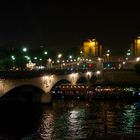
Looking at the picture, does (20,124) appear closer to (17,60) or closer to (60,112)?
(60,112)

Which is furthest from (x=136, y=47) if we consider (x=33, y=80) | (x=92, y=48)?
(x=33, y=80)

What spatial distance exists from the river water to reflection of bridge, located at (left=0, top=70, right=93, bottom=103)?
2.52m

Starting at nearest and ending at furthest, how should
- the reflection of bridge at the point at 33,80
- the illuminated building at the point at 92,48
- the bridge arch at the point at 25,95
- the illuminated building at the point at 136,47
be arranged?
the reflection of bridge at the point at 33,80 < the bridge arch at the point at 25,95 < the illuminated building at the point at 136,47 < the illuminated building at the point at 92,48

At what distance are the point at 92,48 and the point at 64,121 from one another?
382 ft

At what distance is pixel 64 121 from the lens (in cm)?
4797

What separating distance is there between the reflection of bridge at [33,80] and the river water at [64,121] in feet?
8.28

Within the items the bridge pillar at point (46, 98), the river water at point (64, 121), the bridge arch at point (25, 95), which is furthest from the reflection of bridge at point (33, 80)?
the river water at point (64, 121)

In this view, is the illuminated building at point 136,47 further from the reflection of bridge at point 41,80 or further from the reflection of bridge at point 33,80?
the reflection of bridge at point 33,80

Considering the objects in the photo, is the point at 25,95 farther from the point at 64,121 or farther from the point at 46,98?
the point at 64,121

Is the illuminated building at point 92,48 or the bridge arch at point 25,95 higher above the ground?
the illuminated building at point 92,48

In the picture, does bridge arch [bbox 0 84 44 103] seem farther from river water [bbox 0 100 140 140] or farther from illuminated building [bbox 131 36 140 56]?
illuminated building [bbox 131 36 140 56]

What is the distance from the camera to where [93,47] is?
16438cm

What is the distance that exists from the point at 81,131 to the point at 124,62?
89.3m

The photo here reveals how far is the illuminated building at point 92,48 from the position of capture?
16110cm
